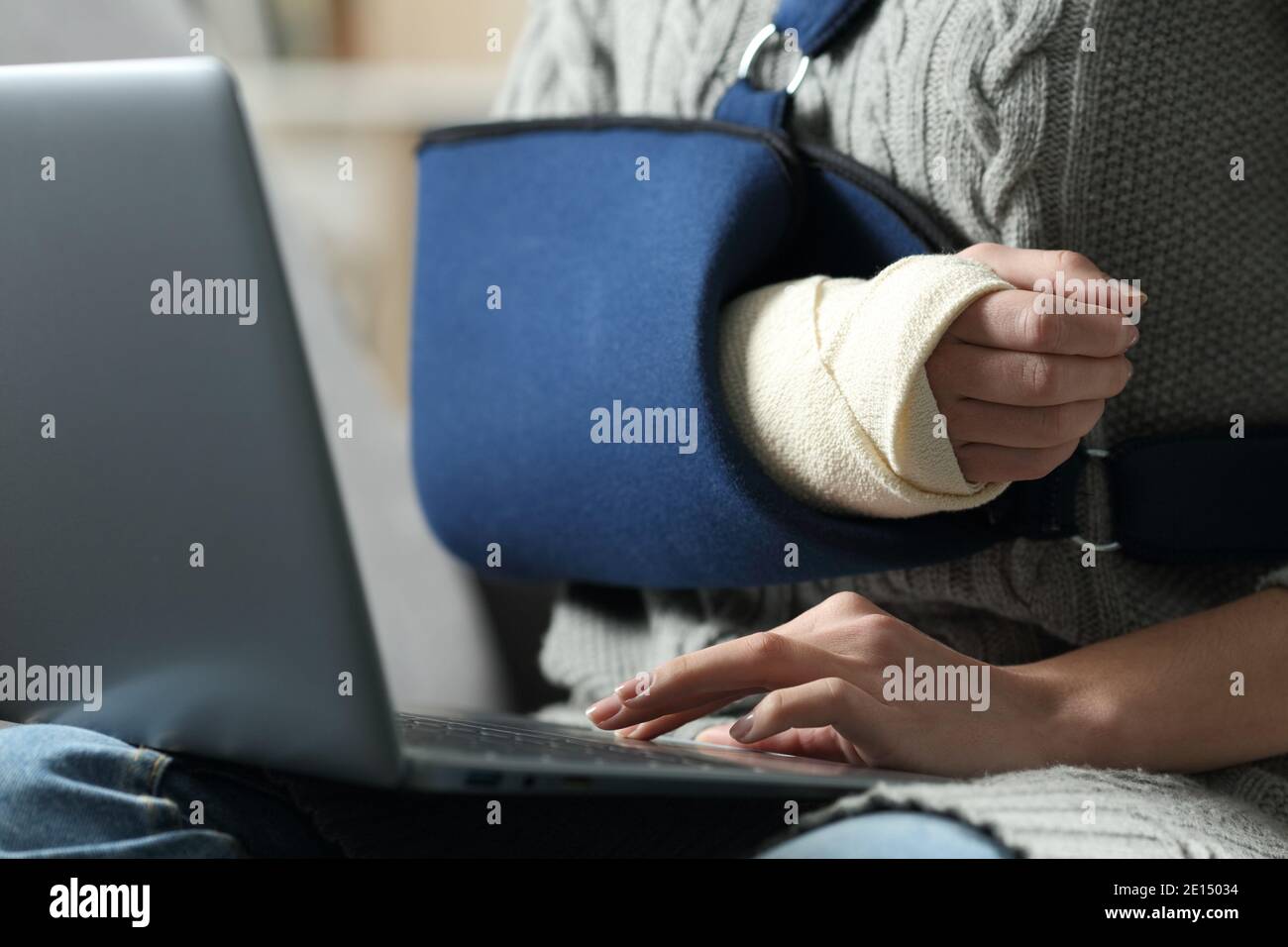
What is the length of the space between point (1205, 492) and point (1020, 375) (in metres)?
0.14

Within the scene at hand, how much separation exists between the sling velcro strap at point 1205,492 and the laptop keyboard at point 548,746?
0.23m

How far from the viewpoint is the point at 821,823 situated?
410 millimetres

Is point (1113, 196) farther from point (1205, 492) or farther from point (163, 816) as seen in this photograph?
point (163, 816)

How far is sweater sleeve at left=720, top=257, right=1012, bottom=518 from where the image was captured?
44 centimetres

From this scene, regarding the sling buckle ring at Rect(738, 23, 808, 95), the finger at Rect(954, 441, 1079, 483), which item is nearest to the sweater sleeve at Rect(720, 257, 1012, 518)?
the finger at Rect(954, 441, 1079, 483)

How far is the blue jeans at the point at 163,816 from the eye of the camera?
15.5 inches

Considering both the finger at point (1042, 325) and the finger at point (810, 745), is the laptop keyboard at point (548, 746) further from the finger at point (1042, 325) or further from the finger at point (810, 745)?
the finger at point (1042, 325)

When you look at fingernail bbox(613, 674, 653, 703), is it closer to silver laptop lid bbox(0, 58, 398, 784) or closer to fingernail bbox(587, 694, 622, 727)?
fingernail bbox(587, 694, 622, 727)

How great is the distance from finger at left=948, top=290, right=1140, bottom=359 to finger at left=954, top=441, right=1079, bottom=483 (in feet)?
0.15

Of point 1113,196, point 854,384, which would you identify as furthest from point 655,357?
point 1113,196

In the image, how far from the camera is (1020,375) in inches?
17.4

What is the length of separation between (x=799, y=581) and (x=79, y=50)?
67 cm
